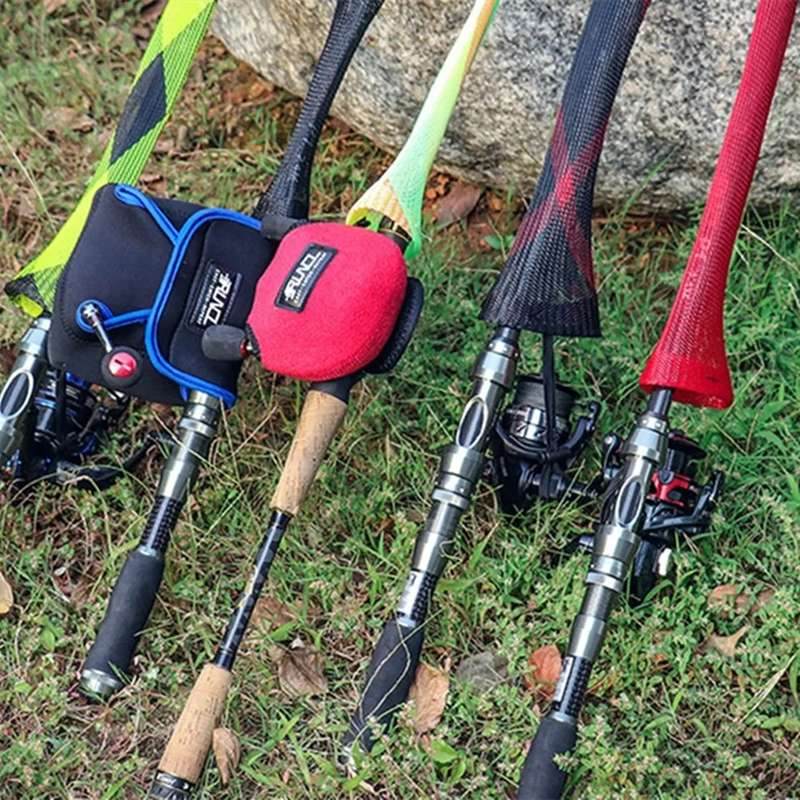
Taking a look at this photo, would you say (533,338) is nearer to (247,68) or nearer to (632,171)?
(632,171)

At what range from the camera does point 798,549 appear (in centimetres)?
321

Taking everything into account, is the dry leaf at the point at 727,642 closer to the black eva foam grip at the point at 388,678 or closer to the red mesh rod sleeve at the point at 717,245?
the red mesh rod sleeve at the point at 717,245

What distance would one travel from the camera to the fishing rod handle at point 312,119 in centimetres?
341

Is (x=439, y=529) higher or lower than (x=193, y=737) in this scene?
higher

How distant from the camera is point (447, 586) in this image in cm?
329

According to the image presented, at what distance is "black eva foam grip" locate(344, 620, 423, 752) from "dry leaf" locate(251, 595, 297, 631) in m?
0.30

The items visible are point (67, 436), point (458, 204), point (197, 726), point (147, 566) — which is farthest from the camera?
point (458, 204)

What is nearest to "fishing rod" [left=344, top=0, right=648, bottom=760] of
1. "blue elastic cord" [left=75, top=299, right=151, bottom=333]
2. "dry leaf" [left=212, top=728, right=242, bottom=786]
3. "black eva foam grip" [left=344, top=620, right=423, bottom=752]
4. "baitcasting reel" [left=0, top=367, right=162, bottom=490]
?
"black eva foam grip" [left=344, top=620, right=423, bottom=752]

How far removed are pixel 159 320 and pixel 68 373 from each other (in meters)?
0.29

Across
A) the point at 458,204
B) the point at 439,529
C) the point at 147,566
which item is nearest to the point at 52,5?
the point at 458,204

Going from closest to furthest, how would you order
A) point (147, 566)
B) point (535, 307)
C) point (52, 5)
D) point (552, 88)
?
point (535, 307)
point (147, 566)
point (552, 88)
point (52, 5)

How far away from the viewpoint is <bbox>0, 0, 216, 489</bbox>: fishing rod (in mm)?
3385

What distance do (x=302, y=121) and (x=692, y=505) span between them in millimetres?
1320

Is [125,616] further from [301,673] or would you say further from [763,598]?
[763,598]
